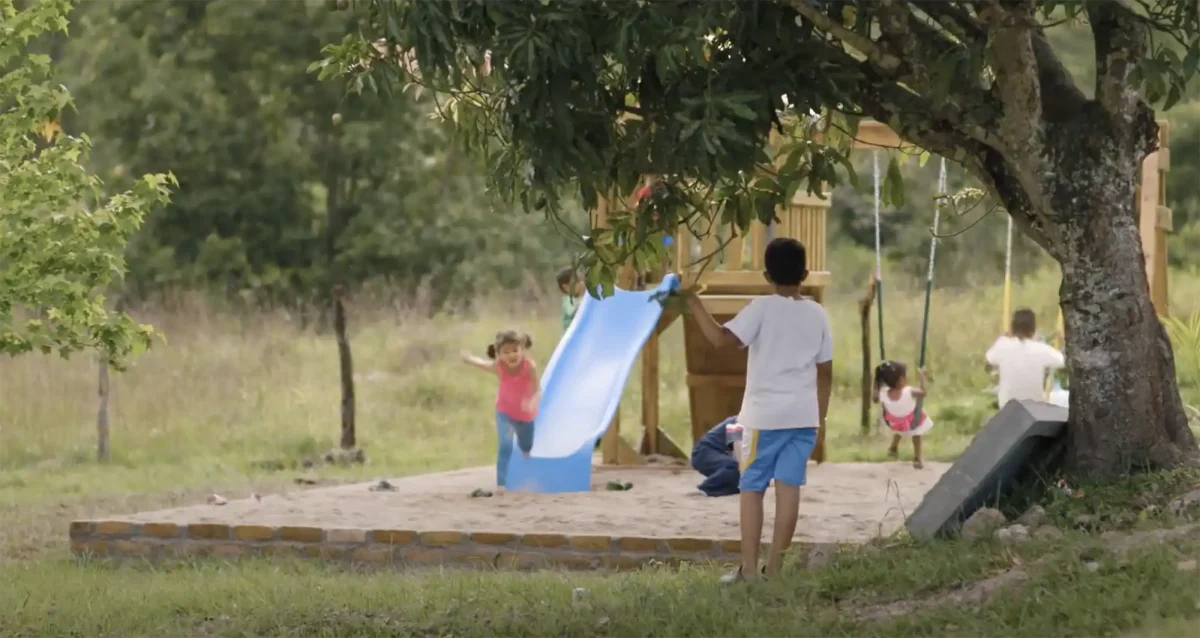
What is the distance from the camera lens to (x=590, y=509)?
33.0 ft

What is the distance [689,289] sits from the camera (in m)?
6.97

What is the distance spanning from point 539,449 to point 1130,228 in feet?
17.0

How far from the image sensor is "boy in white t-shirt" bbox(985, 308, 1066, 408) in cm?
1260

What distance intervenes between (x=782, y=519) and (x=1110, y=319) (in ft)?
5.15

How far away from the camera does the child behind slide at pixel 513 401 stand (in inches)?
446

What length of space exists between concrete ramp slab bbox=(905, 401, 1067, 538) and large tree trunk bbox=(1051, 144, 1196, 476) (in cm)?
27

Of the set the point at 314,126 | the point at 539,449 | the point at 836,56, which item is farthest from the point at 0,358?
the point at 836,56

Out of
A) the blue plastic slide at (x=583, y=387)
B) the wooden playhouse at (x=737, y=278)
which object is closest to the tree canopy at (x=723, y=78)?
the blue plastic slide at (x=583, y=387)

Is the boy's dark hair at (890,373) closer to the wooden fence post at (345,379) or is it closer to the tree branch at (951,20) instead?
the wooden fence post at (345,379)

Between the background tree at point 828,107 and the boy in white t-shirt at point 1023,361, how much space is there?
5.37 m

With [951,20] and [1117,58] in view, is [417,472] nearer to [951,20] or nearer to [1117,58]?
[951,20]

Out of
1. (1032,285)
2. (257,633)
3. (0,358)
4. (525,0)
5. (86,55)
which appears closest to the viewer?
(525,0)

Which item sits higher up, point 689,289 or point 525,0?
point 525,0

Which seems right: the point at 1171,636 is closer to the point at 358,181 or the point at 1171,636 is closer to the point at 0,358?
the point at 0,358
